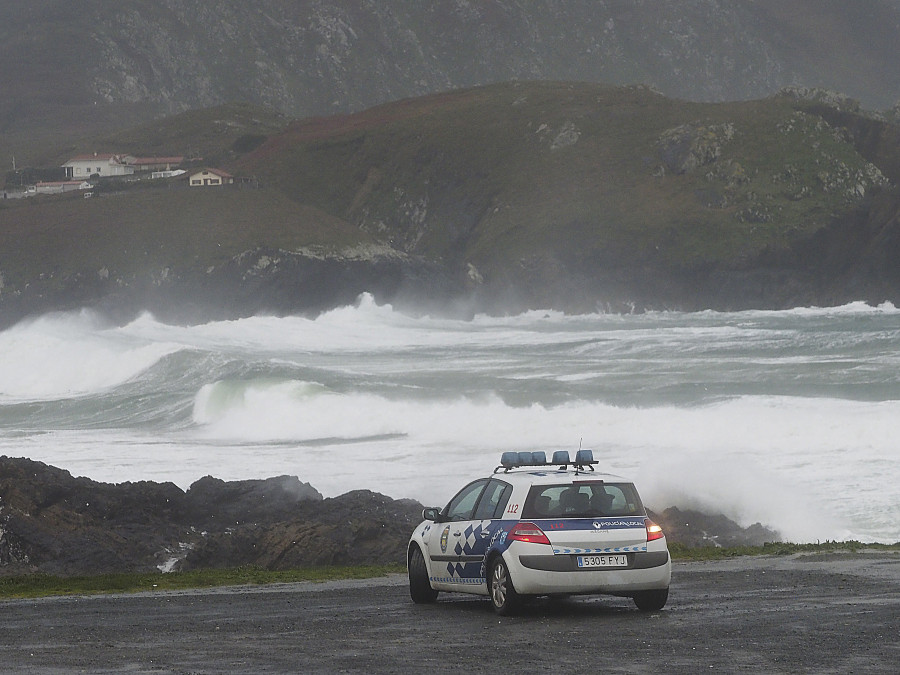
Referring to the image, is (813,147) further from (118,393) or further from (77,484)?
(77,484)

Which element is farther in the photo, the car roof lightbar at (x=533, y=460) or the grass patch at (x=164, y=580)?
the grass patch at (x=164, y=580)

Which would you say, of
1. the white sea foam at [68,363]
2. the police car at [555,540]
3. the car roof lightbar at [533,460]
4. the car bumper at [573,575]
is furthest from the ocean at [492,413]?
the car bumper at [573,575]

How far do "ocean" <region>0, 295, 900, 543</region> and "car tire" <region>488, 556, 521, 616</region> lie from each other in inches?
444

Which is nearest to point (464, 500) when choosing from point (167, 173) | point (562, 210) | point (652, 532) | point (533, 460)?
point (533, 460)

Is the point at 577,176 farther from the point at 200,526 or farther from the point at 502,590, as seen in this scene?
the point at 502,590

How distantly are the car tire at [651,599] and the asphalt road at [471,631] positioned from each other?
9 centimetres

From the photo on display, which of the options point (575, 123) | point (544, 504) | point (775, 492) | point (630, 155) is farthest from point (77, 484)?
point (575, 123)

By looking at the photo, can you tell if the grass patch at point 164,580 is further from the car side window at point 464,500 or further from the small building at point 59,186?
the small building at point 59,186

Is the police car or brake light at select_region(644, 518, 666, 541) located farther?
brake light at select_region(644, 518, 666, 541)

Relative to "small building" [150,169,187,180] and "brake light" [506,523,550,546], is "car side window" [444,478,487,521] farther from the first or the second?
"small building" [150,169,187,180]

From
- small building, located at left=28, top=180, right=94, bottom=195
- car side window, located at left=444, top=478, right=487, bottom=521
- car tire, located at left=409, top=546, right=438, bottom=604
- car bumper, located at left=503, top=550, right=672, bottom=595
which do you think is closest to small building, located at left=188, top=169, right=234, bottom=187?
small building, located at left=28, top=180, right=94, bottom=195

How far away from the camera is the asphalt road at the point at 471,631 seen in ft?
37.3

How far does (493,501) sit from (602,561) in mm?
1461

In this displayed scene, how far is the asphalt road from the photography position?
11.4 m
